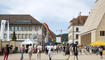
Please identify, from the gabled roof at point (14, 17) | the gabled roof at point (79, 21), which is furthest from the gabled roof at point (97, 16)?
the gabled roof at point (79, 21)

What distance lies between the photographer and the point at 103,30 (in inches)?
2151

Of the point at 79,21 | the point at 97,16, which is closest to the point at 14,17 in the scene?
the point at 79,21

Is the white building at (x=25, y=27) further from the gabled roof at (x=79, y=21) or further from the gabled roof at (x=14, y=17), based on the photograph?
the gabled roof at (x=79, y=21)

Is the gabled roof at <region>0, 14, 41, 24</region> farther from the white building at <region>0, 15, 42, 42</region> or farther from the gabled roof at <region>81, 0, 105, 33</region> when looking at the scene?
the gabled roof at <region>81, 0, 105, 33</region>

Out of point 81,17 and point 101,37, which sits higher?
point 81,17

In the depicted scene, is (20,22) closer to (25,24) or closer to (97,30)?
(25,24)

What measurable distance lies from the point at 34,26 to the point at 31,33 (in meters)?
2.81

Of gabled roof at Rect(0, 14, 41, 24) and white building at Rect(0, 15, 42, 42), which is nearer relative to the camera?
white building at Rect(0, 15, 42, 42)

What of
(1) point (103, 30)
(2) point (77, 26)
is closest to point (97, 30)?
(1) point (103, 30)

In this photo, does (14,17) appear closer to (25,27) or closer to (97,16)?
(25,27)

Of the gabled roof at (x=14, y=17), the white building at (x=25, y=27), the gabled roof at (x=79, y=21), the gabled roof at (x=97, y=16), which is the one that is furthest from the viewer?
the gabled roof at (x=79, y=21)

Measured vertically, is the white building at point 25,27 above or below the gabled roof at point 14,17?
below

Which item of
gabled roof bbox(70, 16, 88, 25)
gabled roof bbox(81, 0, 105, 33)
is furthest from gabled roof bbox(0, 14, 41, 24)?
gabled roof bbox(70, 16, 88, 25)

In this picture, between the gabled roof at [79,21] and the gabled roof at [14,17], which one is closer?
the gabled roof at [14,17]
